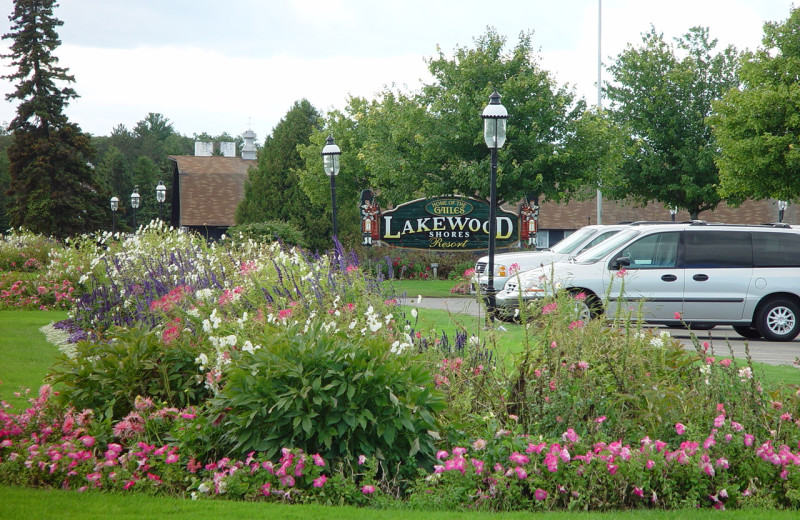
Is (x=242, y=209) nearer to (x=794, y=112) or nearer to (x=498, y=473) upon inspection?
(x=794, y=112)

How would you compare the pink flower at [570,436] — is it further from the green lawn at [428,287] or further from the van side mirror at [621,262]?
the green lawn at [428,287]

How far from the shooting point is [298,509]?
4.25m

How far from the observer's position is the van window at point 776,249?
1241 centimetres

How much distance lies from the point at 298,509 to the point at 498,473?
116 centimetres

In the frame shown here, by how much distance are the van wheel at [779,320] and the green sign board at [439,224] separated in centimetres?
1096

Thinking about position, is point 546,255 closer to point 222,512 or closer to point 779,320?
point 779,320

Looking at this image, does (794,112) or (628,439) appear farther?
(794,112)

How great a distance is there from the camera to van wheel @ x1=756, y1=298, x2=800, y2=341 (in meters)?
12.4

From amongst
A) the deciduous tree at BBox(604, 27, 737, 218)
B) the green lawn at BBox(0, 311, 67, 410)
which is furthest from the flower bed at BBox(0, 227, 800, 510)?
the deciduous tree at BBox(604, 27, 737, 218)

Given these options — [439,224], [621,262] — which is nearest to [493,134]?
[621,262]

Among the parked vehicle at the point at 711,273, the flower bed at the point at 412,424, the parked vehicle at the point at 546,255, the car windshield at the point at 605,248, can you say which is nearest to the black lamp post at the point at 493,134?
the parked vehicle at the point at 546,255

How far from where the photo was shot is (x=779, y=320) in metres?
12.4

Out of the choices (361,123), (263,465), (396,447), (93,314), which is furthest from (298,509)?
(361,123)

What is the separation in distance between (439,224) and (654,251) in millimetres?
10858
